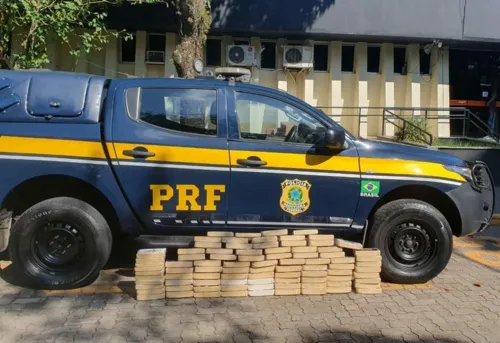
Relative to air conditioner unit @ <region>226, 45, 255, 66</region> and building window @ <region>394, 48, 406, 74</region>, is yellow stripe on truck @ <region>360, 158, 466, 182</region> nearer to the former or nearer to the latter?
air conditioner unit @ <region>226, 45, 255, 66</region>

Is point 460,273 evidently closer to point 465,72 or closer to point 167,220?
point 167,220

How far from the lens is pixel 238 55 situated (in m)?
13.2

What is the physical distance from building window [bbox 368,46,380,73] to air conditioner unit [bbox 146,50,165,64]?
613 cm

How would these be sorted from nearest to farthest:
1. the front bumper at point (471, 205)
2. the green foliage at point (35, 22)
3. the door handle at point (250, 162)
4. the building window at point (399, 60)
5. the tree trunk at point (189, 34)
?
1. the door handle at point (250, 162)
2. the front bumper at point (471, 205)
3. the green foliage at point (35, 22)
4. the tree trunk at point (189, 34)
5. the building window at point (399, 60)

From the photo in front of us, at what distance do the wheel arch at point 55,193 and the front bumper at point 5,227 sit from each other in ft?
0.26

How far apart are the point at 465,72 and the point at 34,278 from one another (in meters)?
14.8

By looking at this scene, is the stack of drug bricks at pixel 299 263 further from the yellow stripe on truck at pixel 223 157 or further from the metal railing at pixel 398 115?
the metal railing at pixel 398 115

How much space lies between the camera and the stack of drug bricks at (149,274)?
173 inches

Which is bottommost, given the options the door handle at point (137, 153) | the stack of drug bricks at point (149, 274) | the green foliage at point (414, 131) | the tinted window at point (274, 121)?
the stack of drug bricks at point (149, 274)

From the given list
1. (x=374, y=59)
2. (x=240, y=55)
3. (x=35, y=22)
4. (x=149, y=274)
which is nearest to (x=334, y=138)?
(x=149, y=274)

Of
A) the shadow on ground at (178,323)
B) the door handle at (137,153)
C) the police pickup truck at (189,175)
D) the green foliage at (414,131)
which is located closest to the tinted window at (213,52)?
the green foliage at (414,131)

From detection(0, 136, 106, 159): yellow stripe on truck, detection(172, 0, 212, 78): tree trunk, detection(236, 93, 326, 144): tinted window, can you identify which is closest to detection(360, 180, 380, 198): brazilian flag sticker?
detection(236, 93, 326, 144): tinted window

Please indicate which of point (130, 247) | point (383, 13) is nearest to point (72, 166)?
point (130, 247)

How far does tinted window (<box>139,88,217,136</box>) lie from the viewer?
4684 millimetres
